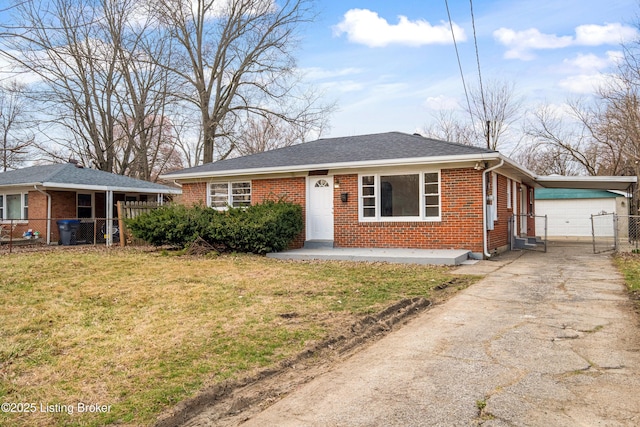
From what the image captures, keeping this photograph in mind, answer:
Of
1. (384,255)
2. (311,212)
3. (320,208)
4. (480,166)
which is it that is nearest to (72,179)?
(311,212)

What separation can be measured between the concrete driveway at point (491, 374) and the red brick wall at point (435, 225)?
5.39 meters

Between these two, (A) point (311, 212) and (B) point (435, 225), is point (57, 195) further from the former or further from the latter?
(B) point (435, 225)

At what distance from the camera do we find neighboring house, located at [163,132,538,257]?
468 inches

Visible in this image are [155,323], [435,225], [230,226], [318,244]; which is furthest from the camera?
[318,244]

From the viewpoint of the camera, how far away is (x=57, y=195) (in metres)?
18.8

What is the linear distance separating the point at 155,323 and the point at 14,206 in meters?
18.3

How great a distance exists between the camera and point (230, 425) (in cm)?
303

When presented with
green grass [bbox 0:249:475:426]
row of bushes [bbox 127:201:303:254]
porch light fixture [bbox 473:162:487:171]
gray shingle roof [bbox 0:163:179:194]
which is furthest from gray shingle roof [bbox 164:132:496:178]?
gray shingle roof [bbox 0:163:179:194]

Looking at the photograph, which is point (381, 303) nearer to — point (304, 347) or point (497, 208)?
point (304, 347)

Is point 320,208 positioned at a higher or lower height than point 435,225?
higher

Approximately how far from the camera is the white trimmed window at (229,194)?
50.7 feet

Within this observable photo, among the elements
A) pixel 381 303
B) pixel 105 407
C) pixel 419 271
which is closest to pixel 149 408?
pixel 105 407

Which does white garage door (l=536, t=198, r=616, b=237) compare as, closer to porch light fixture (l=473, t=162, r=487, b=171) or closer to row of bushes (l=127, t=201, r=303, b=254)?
porch light fixture (l=473, t=162, r=487, b=171)

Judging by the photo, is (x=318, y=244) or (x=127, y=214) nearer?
(x=318, y=244)
